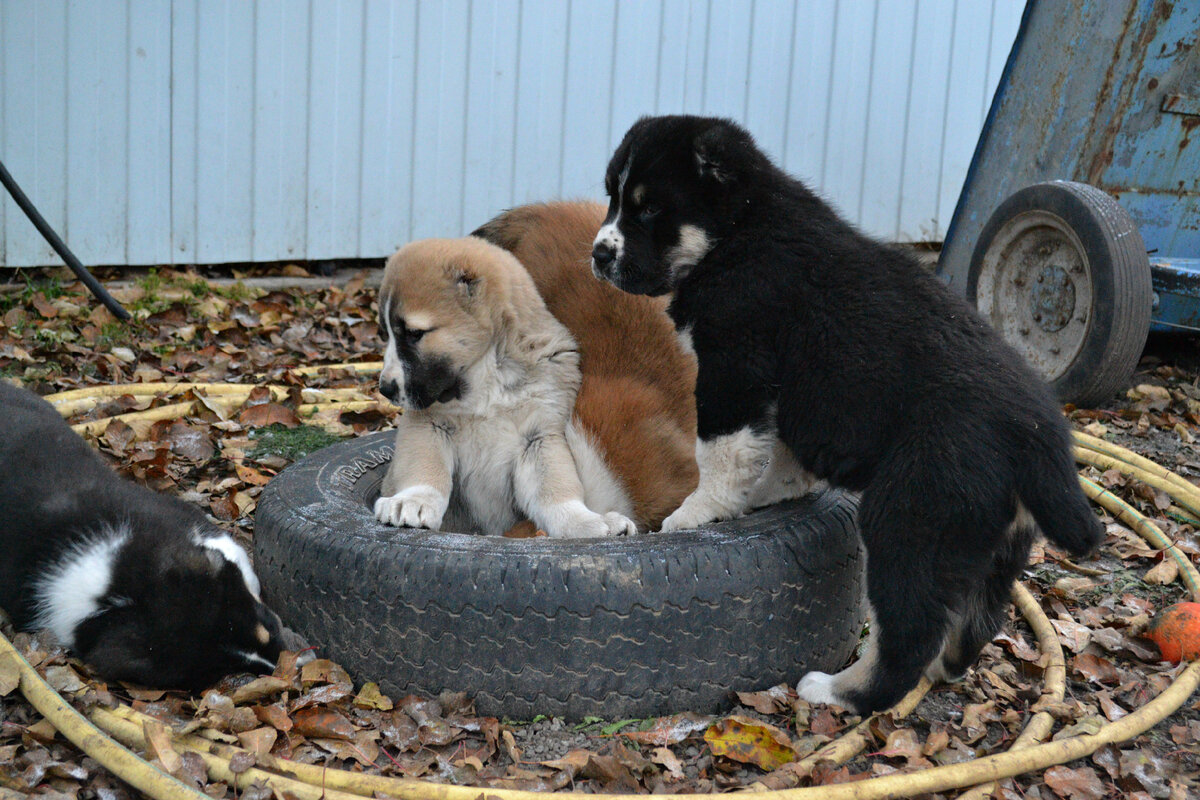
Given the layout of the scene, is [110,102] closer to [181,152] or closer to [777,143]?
[181,152]

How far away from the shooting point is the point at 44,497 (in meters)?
3.51

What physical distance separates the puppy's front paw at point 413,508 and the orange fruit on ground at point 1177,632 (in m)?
2.54

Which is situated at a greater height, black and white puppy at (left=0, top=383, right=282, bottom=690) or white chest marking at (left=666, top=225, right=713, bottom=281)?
white chest marking at (left=666, top=225, right=713, bottom=281)

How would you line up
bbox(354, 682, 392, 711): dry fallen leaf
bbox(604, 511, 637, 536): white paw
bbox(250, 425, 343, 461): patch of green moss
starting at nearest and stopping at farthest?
bbox(354, 682, 392, 711): dry fallen leaf, bbox(604, 511, 637, 536): white paw, bbox(250, 425, 343, 461): patch of green moss

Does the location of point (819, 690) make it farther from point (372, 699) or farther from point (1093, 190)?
point (1093, 190)

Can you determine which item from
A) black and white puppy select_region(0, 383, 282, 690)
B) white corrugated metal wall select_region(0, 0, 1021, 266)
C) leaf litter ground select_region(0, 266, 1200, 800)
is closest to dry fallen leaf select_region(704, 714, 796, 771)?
leaf litter ground select_region(0, 266, 1200, 800)

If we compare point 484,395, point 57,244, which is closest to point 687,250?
Answer: point 484,395

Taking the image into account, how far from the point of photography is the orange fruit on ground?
3.65 metres

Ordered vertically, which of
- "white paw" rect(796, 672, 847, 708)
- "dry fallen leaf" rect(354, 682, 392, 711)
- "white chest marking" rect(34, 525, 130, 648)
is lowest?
"dry fallen leaf" rect(354, 682, 392, 711)

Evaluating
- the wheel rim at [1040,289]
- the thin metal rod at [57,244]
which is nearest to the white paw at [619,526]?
the wheel rim at [1040,289]

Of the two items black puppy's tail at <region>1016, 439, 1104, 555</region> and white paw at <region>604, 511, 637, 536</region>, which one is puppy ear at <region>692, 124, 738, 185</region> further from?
black puppy's tail at <region>1016, 439, 1104, 555</region>

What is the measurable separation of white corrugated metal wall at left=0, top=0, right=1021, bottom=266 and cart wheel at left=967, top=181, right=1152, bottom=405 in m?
2.91

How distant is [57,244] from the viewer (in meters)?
6.52

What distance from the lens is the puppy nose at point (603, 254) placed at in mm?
3543
